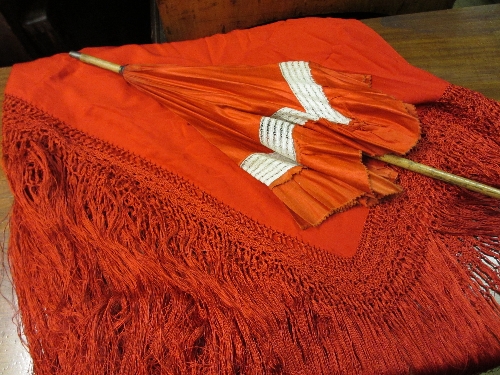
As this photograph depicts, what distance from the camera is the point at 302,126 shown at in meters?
0.75

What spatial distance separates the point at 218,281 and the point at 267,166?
25 centimetres

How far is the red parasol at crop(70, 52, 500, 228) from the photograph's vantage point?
700 mm

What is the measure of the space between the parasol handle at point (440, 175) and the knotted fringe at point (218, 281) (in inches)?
0.9

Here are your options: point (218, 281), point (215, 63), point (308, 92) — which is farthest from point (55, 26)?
point (218, 281)

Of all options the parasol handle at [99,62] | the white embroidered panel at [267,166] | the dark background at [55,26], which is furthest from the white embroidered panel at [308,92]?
the dark background at [55,26]

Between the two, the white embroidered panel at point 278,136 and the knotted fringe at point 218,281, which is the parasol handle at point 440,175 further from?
the white embroidered panel at point 278,136

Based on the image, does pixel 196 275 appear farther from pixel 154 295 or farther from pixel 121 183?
pixel 121 183

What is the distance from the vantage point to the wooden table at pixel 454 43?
99 centimetres

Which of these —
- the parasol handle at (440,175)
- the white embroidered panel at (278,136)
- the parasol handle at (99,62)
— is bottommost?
the parasol handle at (440,175)

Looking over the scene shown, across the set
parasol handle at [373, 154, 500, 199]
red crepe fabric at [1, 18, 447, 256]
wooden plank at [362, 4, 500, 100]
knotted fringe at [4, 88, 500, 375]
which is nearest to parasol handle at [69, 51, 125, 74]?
red crepe fabric at [1, 18, 447, 256]

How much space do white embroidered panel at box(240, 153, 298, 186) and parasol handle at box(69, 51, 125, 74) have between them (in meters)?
0.42

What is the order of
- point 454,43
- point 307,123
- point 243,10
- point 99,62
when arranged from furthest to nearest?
point 243,10
point 454,43
point 99,62
point 307,123

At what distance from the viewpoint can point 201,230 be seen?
69cm

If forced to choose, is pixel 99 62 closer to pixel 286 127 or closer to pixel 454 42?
pixel 286 127
